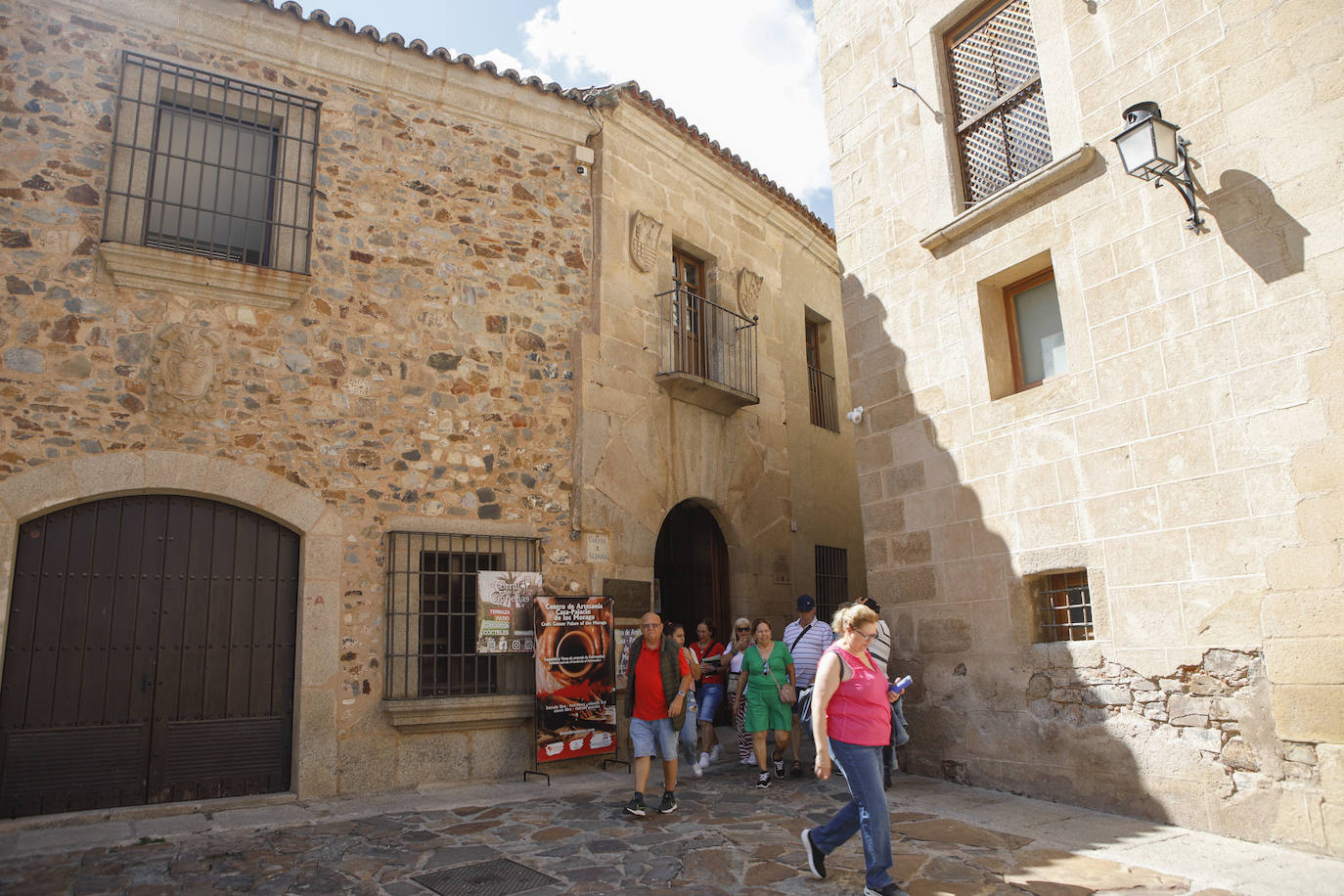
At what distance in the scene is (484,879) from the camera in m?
4.68

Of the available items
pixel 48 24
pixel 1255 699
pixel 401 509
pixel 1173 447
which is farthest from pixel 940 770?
pixel 48 24

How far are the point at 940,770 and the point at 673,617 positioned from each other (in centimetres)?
439

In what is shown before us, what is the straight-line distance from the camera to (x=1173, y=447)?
5.67 metres

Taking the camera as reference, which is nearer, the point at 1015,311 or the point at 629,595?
the point at 1015,311

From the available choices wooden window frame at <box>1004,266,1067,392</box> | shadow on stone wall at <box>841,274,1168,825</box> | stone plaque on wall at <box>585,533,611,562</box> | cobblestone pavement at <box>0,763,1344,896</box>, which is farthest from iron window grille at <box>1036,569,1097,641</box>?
stone plaque on wall at <box>585,533,611,562</box>

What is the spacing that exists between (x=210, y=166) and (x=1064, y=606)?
7710mm

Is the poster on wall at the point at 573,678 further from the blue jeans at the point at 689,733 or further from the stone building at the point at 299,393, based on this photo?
the blue jeans at the point at 689,733

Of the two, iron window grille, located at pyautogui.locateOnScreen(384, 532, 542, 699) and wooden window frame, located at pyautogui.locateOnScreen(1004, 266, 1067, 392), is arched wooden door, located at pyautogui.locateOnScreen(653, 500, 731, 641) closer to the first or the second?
iron window grille, located at pyautogui.locateOnScreen(384, 532, 542, 699)

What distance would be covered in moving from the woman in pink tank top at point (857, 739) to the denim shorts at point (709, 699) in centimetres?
392

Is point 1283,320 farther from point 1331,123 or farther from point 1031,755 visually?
point 1031,755

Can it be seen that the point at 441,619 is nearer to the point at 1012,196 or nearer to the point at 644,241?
the point at 644,241

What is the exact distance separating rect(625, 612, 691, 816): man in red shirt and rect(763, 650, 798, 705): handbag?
1.03 metres

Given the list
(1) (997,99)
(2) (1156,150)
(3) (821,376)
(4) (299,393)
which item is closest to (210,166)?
(4) (299,393)

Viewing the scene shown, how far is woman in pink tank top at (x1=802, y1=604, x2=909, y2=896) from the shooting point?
423cm
